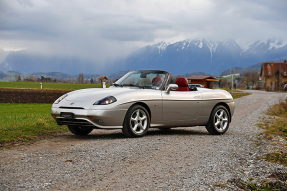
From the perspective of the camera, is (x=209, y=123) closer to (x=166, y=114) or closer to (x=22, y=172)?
(x=166, y=114)

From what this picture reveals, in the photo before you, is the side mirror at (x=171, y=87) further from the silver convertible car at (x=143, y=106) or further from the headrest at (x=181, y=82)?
the headrest at (x=181, y=82)

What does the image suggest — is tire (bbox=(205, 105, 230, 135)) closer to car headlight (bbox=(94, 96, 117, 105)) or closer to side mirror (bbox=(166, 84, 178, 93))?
side mirror (bbox=(166, 84, 178, 93))

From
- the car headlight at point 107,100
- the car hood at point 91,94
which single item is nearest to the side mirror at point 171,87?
the car hood at point 91,94

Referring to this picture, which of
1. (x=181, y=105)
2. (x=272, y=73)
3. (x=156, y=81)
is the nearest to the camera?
(x=156, y=81)

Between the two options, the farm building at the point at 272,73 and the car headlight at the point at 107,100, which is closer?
the car headlight at the point at 107,100

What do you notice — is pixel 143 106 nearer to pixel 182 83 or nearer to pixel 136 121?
pixel 136 121

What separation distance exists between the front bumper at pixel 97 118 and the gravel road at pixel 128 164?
0.37 metres

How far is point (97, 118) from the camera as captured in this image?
814cm

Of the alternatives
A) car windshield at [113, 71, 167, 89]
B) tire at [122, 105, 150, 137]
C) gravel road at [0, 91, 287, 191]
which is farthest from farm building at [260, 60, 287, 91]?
gravel road at [0, 91, 287, 191]

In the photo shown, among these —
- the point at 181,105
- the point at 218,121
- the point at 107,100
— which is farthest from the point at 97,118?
the point at 218,121

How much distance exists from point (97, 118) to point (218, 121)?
3.93 meters

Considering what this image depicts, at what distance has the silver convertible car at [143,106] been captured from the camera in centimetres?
827

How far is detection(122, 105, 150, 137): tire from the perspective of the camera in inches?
336

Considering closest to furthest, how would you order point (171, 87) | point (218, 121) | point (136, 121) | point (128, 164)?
point (128, 164)
point (136, 121)
point (171, 87)
point (218, 121)
